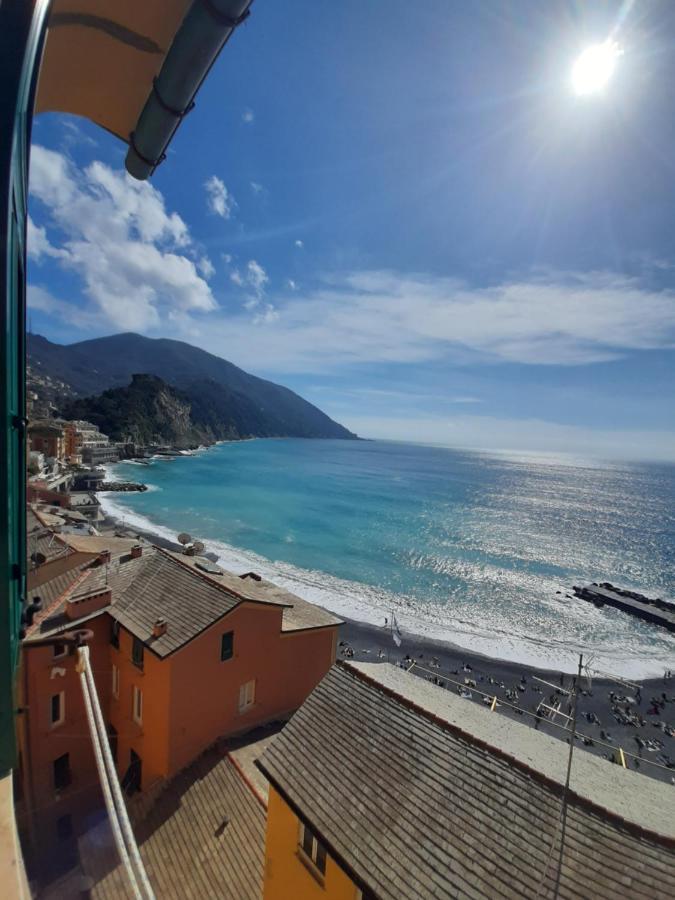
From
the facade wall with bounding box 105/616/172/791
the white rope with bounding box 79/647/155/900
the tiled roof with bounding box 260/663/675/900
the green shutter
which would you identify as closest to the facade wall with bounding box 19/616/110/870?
the facade wall with bounding box 105/616/172/791

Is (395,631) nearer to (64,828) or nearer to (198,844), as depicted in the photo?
(64,828)

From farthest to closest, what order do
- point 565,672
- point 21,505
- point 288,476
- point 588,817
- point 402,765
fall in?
point 288,476 → point 565,672 → point 402,765 → point 588,817 → point 21,505

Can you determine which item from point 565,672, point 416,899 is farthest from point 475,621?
point 416,899

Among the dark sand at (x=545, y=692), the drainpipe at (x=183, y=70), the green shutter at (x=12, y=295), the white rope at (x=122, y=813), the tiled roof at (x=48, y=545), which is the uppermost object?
the drainpipe at (x=183, y=70)

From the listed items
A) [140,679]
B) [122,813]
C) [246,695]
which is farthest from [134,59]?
[246,695]

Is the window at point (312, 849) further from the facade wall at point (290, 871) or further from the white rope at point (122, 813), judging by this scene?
the white rope at point (122, 813)

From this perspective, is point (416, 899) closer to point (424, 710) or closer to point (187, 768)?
point (424, 710)

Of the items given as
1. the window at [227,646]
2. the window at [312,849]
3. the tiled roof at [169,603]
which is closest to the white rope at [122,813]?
the window at [312,849]
